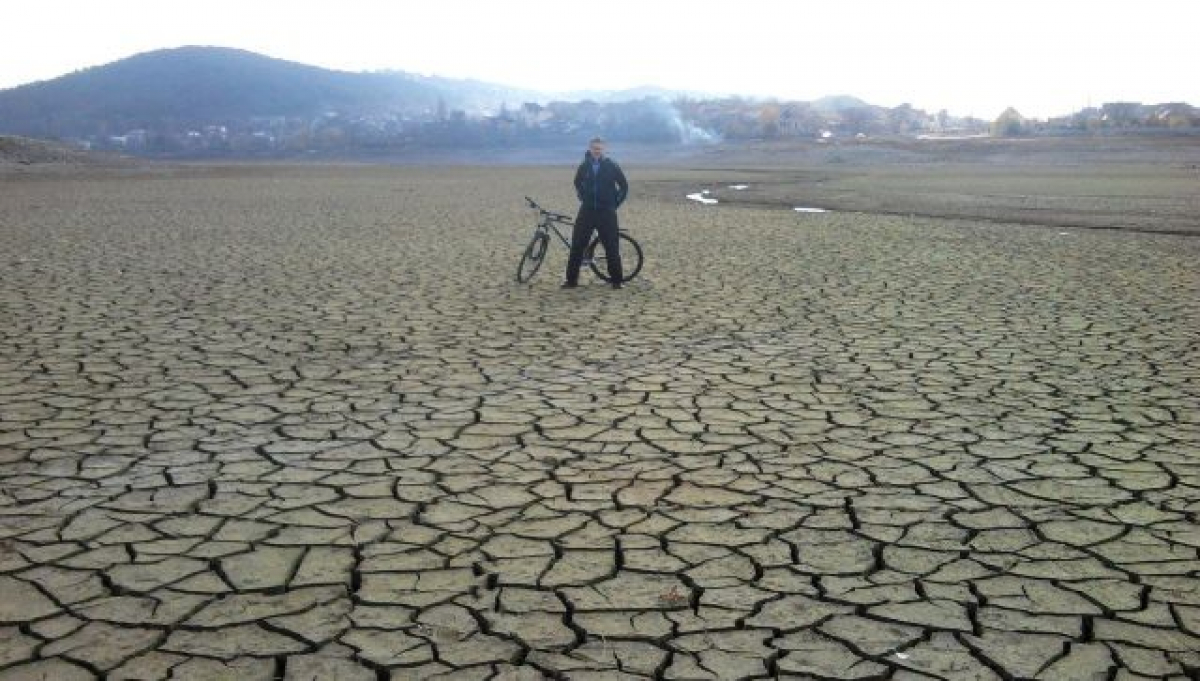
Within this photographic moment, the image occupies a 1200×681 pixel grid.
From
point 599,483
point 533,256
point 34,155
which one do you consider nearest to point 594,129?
point 34,155

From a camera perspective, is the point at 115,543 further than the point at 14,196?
No

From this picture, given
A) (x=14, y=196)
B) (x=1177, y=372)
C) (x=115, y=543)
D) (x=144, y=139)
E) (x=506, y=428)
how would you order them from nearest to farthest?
1. (x=115, y=543)
2. (x=506, y=428)
3. (x=1177, y=372)
4. (x=14, y=196)
5. (x=144, y=139)

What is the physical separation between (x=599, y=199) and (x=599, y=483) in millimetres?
6186

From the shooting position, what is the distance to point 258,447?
548 centimetres

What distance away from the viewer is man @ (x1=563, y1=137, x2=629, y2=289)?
10539 mm

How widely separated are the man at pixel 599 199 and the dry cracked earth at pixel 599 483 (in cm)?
56

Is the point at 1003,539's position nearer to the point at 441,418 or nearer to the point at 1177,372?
the point at 441,418

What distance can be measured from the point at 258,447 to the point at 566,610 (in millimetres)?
2665

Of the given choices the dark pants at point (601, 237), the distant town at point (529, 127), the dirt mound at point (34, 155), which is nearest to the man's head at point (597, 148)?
the dark pants at point (601, 237)

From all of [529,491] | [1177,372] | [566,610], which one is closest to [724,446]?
[529,491]

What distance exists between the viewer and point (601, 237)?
10.9 m

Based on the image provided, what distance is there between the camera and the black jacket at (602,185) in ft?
34.7

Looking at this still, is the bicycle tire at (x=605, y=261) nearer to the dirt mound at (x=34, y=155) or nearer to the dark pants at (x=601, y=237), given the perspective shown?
the dark pants at (x=601, y=237)

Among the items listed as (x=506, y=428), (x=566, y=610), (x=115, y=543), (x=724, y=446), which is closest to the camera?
(x=566, y=610)
